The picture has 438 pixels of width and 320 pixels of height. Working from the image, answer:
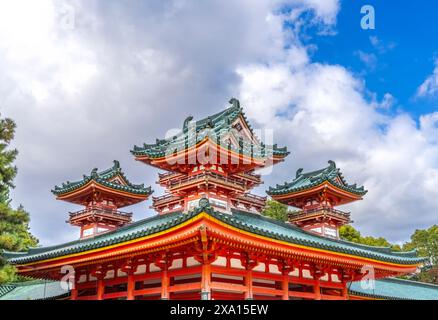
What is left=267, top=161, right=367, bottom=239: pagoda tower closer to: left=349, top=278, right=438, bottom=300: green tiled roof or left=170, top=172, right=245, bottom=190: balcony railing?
left=349, top=278, right=438, bottom=300: green tiled roof

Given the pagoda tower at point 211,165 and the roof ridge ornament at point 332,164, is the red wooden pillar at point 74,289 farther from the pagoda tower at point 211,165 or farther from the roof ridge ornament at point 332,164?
the roof ridge ornament at point 332,164

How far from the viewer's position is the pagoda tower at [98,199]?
3045 cm

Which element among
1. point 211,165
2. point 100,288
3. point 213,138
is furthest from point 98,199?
point 213,138

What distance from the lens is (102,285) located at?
23469mm

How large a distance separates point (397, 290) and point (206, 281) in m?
24.1

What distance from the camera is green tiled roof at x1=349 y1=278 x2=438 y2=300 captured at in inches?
1250

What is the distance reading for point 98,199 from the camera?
103 ft

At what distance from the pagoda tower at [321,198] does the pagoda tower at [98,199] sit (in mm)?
9951

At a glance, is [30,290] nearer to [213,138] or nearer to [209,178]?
[209,178]

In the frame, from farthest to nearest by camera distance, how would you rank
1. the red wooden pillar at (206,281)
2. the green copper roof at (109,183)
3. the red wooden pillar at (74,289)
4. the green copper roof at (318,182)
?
the green copper roof at (318,182) → the green copper roof at (109,183) → the red wooden pillar at (74,289) → the red wooden pillar at (206,281)

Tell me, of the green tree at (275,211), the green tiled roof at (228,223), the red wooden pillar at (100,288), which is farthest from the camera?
the green tree at (275,211)

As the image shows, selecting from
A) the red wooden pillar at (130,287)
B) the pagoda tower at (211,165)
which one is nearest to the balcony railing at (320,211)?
the pagoda tower at (211,165)
